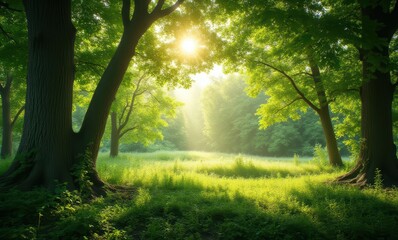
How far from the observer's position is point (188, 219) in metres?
5.53

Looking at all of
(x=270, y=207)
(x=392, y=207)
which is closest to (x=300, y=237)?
(x=270, y=207)

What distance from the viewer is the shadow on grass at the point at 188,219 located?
4.64m

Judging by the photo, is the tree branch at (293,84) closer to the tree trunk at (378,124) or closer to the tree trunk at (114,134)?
the tree trunk at (378,124)

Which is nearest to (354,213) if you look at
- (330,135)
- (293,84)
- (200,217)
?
(200,217)

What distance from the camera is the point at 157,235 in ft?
15.4

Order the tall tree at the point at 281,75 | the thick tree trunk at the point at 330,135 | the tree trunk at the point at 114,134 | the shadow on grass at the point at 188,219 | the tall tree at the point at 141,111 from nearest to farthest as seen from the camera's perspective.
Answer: the shadow on grass at the point at 188,219, the tall tree at the point at 281,75, the thick tree trunk at the point at 330,135, the tall tree at the point at 141,111, the tree trunk at the point at 114,134

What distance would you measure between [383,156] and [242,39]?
26.8 feet

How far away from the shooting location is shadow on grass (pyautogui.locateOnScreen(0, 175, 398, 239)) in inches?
183

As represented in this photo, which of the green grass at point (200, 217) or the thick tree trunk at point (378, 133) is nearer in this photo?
the green grass at point (200, 217)

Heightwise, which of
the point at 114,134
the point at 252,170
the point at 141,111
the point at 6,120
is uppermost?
the point at 141,111

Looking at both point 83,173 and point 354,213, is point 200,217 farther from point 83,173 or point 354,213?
point 354,213

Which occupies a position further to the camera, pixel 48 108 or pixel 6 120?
pixel 6 120

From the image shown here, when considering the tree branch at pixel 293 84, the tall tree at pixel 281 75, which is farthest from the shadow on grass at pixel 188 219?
the tree branch at pixel 293 84

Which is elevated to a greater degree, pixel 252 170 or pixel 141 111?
pixel 141 111
